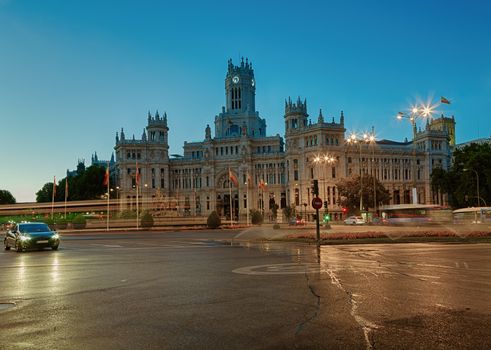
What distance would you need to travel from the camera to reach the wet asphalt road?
6.95m

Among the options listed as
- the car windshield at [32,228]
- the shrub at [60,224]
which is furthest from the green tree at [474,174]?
the car windshield at [32,228]

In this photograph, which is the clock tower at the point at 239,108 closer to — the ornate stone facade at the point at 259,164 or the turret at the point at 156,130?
the ornate stone facade at the point at 259,164

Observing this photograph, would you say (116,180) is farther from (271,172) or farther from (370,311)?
(370,311)

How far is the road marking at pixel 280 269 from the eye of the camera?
14708mm

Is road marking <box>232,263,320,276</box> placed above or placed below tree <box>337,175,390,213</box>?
below

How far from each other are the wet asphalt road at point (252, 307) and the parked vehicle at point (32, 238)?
38.9 ft

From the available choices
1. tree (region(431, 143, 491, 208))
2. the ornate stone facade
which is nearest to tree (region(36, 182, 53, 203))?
the ornate stone facade

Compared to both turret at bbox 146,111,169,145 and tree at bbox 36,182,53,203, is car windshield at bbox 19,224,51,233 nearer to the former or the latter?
turret at bbox 146,111,169,145

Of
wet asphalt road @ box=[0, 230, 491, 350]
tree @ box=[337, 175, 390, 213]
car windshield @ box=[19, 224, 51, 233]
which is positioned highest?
tree @ box=[337, 175, 390, 213]

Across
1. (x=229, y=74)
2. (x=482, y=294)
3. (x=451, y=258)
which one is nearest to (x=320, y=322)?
(x=482, y=294)

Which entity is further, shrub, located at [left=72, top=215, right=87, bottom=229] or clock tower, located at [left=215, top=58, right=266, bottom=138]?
clock tower, located at [left=215, top=58, right=266, bottom=138]

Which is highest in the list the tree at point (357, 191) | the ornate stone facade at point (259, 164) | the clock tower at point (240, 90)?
the clock tower at point (240, 90)

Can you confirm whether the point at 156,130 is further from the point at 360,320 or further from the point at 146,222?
the point at 360,320

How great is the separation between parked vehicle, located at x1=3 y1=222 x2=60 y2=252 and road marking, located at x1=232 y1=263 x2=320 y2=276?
16011mm
